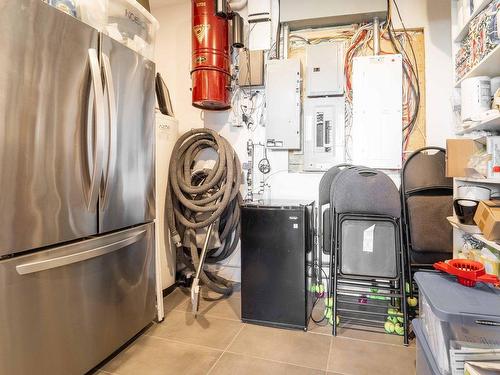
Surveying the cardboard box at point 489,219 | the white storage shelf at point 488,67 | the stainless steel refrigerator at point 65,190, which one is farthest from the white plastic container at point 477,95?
the stainless steel refrigerator at point 65,190

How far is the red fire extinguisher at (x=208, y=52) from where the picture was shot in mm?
2678

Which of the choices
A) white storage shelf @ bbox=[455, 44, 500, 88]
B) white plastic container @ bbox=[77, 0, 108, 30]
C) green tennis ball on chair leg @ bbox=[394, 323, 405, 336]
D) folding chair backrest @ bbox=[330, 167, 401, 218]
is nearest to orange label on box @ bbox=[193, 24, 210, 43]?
white plastic container @ bbox=[77, 0, 108, 30]

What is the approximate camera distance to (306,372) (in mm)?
1691

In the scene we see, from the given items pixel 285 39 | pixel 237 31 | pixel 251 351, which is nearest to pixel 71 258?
pixel 251 351

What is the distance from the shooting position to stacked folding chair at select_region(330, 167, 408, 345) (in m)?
2.12

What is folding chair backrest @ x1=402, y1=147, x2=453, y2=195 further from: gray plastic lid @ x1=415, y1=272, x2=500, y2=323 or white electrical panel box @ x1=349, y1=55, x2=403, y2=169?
gray plastic lid @ x1=415, y1=272, x2=500, y2=323

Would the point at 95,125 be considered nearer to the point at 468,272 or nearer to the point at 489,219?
the point at 468,272

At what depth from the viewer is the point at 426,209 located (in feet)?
7.50

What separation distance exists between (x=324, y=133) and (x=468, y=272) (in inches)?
69.7

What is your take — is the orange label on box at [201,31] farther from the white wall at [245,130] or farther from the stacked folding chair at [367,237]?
the stacked folding chair at [367,237]

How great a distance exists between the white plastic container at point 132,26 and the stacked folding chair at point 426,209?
2.23 metres

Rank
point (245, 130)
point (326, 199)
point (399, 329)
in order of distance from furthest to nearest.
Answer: point (245, 130) < point (326, 199) < point (399, 329)

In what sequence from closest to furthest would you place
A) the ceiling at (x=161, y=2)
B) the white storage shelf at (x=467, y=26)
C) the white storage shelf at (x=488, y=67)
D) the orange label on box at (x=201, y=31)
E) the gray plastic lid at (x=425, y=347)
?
the gray plastic lid at (x=425, y=347) < the white storage shelf at (x=488, y=67) < the white storage shelf at (x=467, y=26) < the orange label on box at (x=201, y=31) < the ceiling at (x=161, y=2)

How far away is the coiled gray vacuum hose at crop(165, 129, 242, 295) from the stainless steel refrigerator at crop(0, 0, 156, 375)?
67 centimetres
